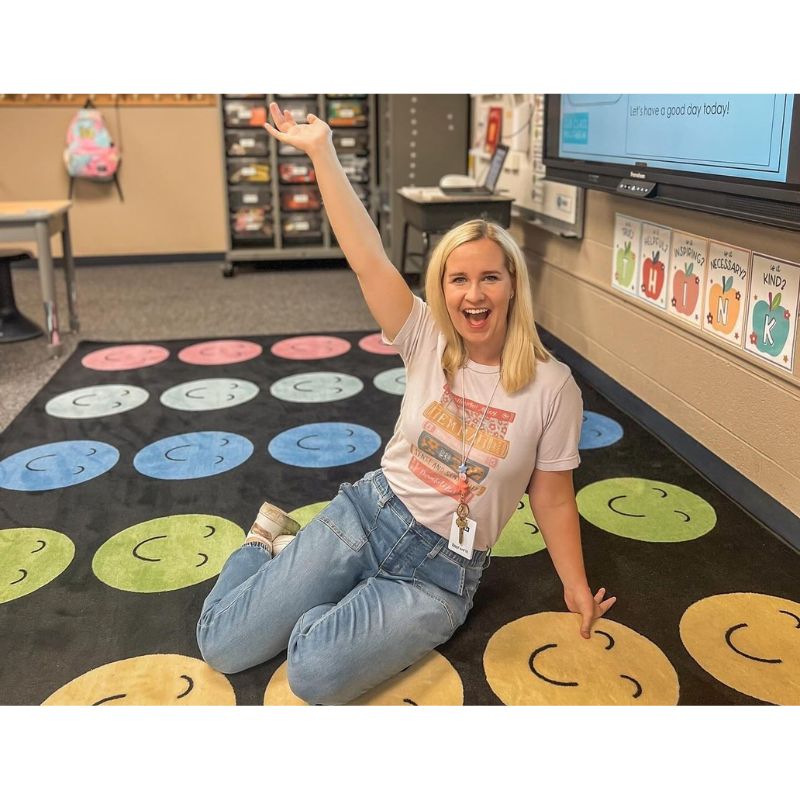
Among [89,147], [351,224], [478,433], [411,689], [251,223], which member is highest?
[89,147]

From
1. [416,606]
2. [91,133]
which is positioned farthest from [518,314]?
[91,133]

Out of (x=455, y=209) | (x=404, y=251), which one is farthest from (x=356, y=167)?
(x=455, y=209)

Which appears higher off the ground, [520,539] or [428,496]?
[428,496]

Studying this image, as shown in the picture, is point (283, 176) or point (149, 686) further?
point (283, 176)

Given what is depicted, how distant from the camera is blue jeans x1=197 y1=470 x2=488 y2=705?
1.30 metres

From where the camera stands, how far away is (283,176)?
5344 millimetres

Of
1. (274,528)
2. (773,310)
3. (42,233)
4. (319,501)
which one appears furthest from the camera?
(42,233)

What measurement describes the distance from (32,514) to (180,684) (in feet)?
2.85

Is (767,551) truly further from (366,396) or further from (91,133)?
(91,133)

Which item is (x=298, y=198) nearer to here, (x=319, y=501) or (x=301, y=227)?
Answer: (x=301, y=227)

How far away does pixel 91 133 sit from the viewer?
17.2 feet

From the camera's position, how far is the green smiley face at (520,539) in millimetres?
1843

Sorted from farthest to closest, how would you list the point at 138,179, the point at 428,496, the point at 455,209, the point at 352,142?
the point at 138,179 < the point at 352,142 < the point at 455,209 < the point at 428,496

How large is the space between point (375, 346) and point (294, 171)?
2.30m
